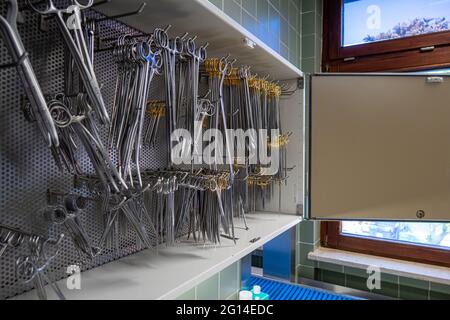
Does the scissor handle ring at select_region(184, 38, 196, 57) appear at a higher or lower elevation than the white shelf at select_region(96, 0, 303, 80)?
lower

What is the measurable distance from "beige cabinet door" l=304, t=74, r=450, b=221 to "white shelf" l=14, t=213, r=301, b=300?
70 cm

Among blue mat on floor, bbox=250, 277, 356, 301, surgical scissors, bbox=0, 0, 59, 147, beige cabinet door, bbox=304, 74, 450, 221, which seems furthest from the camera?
blue mat on floor, bbox=250, 277, 356, 301

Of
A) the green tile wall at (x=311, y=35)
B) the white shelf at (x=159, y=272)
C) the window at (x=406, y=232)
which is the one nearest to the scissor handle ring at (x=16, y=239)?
the white shelf at (x=159, y=272)

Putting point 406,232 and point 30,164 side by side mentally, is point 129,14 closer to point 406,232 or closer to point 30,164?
point 30,164

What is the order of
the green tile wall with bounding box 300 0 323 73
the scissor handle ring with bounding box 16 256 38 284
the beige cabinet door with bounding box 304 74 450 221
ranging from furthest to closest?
the green tile wall with bounding box 300 0 323 73 → the beige cabinet door with bounding box 304 74 450 221 → the scissor handle ring with bounding box 16 256 38 284

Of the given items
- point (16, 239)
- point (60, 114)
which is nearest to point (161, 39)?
point (60, 114)

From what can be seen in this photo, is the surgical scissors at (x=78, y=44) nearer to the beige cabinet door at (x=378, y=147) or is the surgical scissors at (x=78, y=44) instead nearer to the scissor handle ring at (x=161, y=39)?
the scissor handle ring at (x=161, y=39)

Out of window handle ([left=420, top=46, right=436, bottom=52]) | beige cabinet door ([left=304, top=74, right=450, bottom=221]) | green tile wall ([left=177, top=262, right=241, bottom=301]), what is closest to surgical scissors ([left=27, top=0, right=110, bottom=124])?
green tile wall ([left=177, top=262, right=241, bottom=301])

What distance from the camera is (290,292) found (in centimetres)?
171

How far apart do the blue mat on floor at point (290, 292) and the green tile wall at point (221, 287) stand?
0.25m

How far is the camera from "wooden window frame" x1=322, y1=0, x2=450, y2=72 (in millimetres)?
1825

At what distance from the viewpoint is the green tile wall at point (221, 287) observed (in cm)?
123

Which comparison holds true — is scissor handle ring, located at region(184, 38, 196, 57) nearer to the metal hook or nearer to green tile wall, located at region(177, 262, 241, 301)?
the metal hook

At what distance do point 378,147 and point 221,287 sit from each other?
3.48ft
